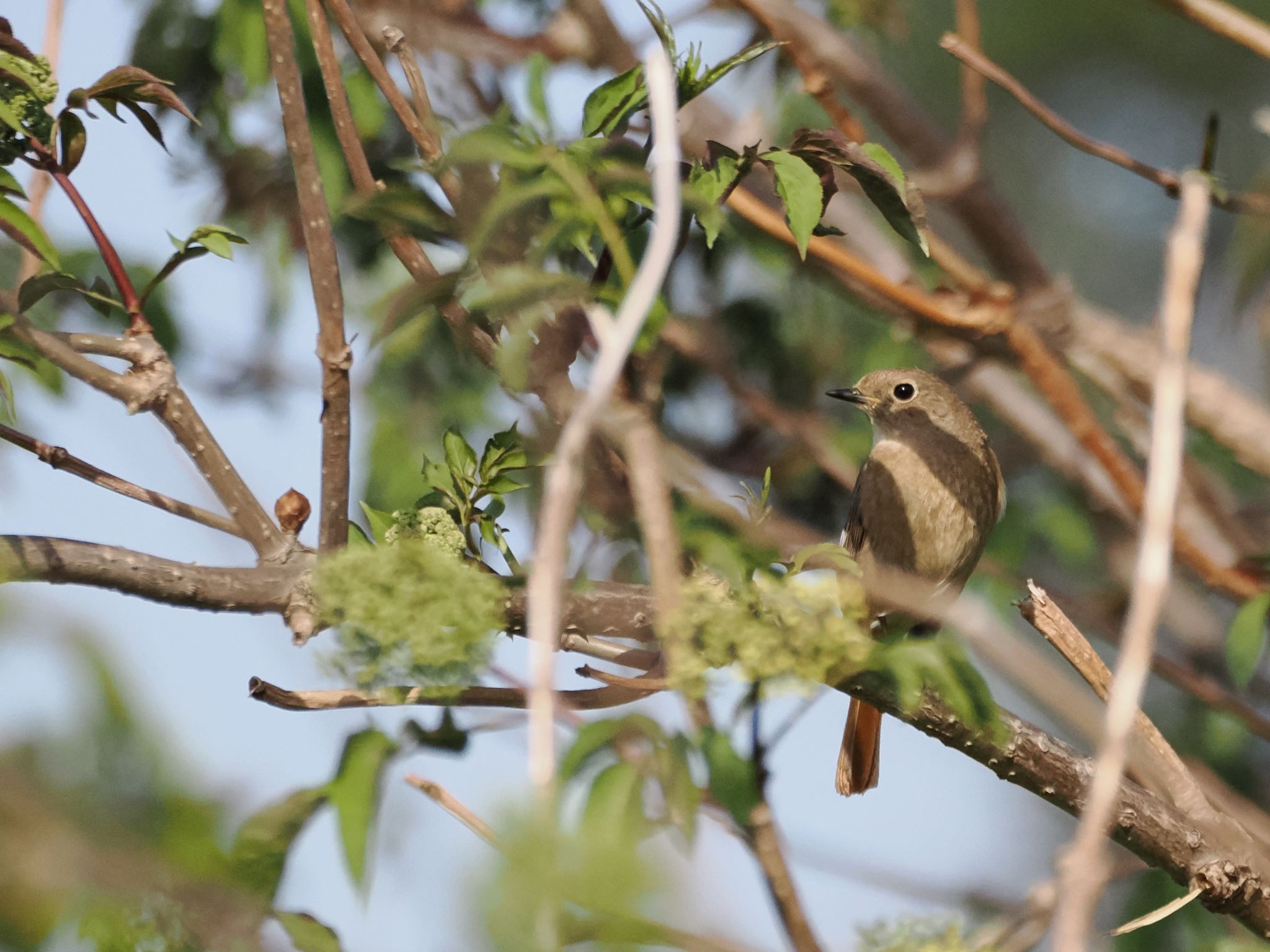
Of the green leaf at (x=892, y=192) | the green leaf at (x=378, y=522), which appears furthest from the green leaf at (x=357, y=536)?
the green leaf at (x=892, y=192)

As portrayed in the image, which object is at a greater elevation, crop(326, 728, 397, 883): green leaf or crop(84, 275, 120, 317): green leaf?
crop(84, 275, 120, 317): green leaf

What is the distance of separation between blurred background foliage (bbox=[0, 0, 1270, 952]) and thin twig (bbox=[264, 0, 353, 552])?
0.07 meters

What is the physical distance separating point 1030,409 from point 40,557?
3777 mm

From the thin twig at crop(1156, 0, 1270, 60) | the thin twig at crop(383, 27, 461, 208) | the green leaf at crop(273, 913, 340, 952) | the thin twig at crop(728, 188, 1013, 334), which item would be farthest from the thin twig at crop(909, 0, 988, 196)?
the green leaf at crop(273, 913, 340, 952)

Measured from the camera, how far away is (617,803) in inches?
63.4

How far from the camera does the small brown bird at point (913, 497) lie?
4695mm

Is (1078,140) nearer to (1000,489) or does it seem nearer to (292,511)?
(1000,489)

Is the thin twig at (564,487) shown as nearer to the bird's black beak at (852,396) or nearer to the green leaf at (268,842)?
the green leaf at (268,842)

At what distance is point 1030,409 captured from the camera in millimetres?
4895

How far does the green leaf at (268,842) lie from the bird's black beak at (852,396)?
127 inches

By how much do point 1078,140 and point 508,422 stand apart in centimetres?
166

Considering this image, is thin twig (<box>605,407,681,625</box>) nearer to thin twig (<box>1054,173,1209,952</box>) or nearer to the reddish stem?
thin twig (<box>1054,173,1209,952</box>)

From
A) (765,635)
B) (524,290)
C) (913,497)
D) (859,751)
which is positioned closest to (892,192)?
(524,290)

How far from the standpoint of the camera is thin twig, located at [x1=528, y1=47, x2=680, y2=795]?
1.36 metres
